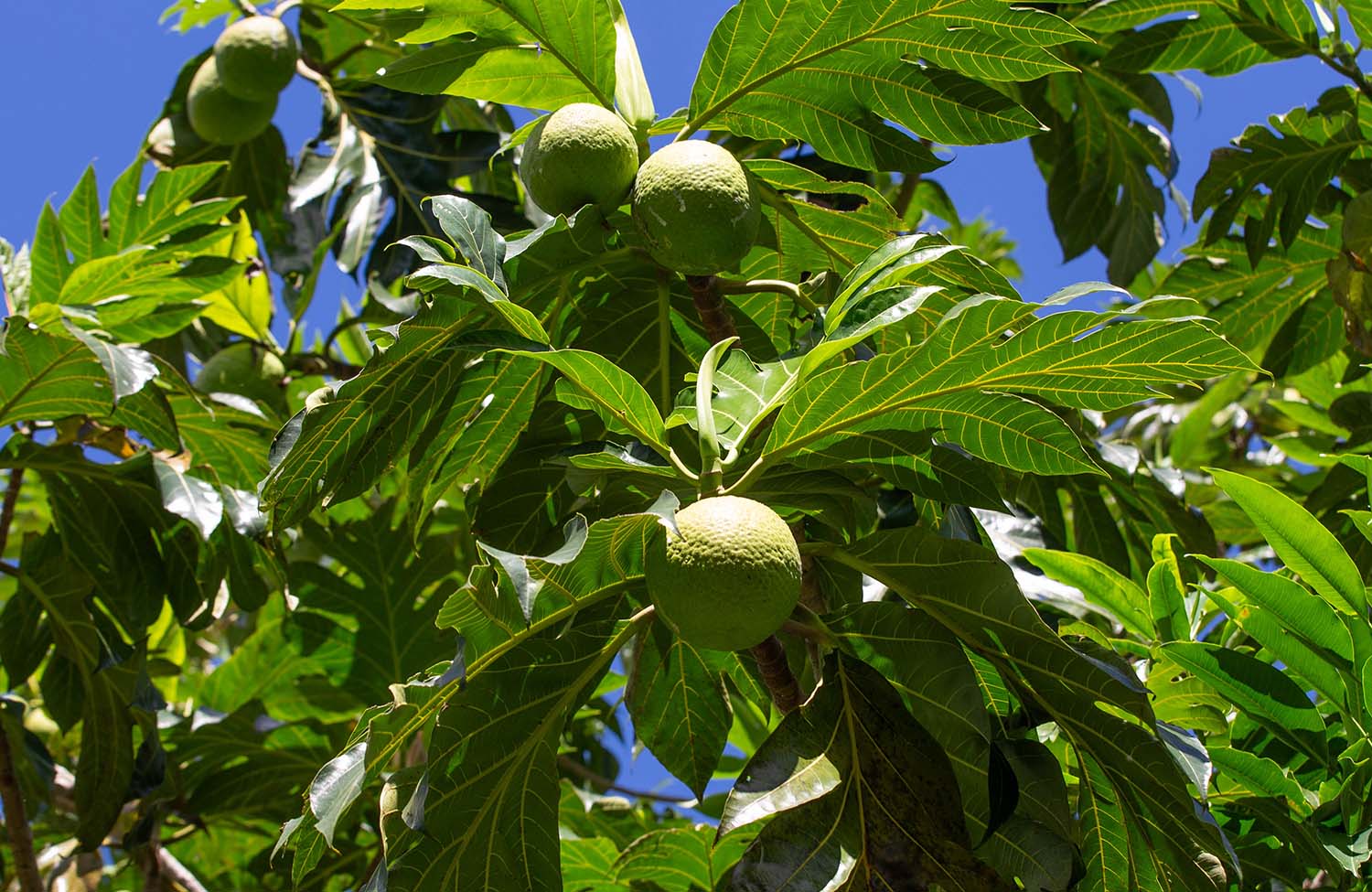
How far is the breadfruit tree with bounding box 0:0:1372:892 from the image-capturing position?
1256mm

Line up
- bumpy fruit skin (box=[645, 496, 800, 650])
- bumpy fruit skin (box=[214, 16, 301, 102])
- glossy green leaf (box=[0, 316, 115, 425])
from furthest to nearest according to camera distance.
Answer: bumpy fruit skin (box=[214, 16, 301, 102]) → glossy green leaf (box=[0, 316, 115, 425]) → bumpy fruit skin (box=[645, 496, 800, 650])

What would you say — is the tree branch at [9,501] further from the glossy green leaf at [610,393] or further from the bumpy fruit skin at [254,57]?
the glossy green leaf at [610,393]

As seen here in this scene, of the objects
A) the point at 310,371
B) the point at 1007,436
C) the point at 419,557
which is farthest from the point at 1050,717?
the point at 310,371

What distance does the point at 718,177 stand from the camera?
4.56 feet

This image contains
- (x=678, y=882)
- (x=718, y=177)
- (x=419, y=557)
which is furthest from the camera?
(x=419, y=557)

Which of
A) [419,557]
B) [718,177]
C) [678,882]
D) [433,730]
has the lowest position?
[678,882]

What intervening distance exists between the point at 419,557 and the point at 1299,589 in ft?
5.64

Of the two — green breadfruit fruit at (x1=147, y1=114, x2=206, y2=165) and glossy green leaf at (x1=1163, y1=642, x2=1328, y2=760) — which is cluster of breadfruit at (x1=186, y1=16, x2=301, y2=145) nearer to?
green breadfruit fruit at (x1=147, y1=114, x2=206, y2=165)

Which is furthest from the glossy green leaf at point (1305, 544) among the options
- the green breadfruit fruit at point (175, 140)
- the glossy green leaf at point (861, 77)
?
the green breadfruit fruit at point (175, 140)

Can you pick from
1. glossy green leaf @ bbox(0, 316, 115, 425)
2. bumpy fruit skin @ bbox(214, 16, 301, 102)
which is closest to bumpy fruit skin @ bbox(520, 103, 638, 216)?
glossy green leaf @ bbox(0, 316, 115, 425)

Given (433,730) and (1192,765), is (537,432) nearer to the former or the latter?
(433,730)

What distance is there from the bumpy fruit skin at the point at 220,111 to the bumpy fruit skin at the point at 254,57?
4 centimetres

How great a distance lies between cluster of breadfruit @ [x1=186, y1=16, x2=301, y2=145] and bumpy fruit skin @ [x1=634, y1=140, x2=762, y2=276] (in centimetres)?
164

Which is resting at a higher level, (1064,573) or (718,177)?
(718,177)
